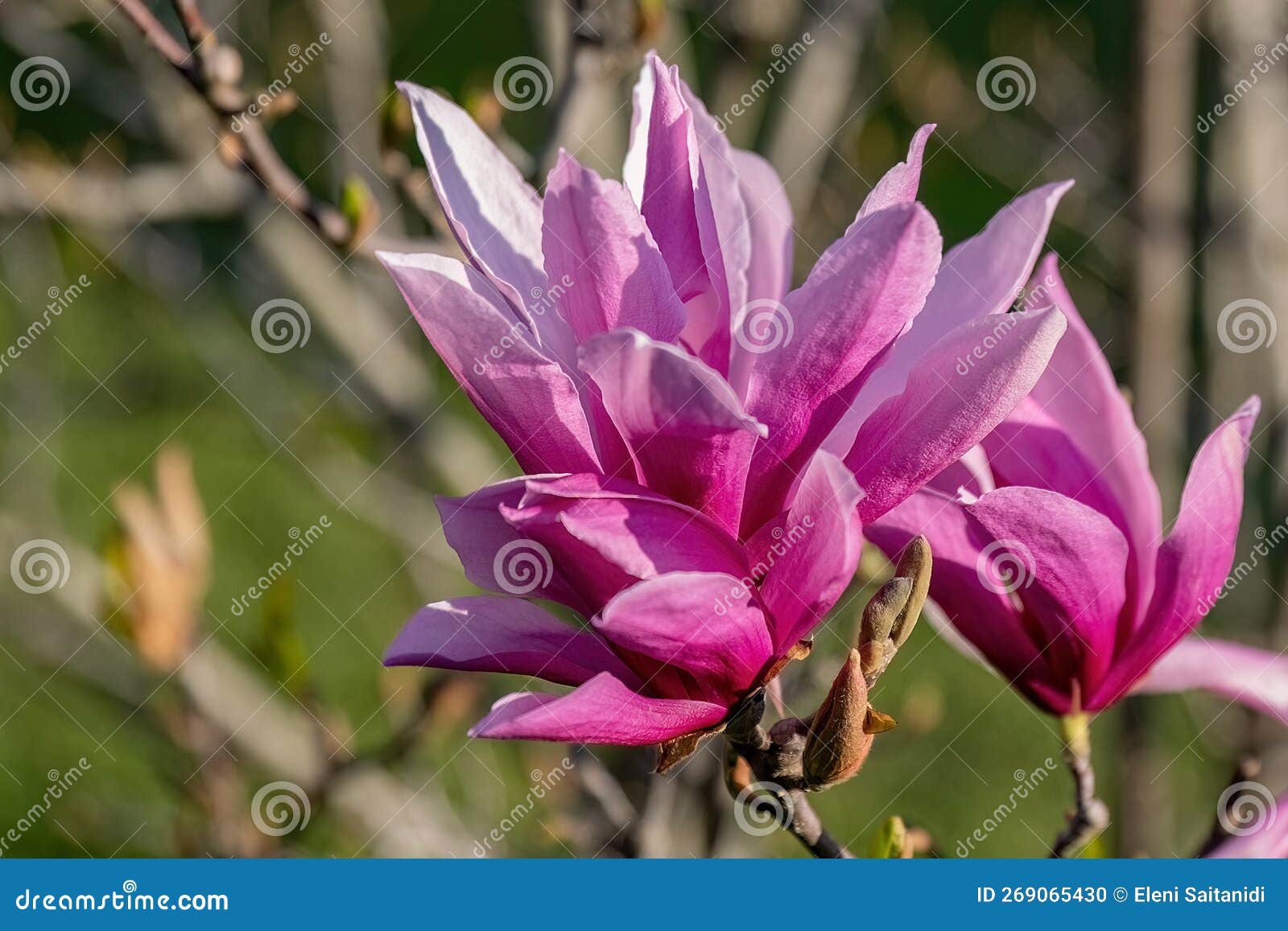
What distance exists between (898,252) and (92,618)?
1.32 m

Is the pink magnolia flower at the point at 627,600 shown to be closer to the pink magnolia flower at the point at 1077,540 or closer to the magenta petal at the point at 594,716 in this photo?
the magenta petal at the point at 594,716

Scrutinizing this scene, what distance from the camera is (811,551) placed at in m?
0.60

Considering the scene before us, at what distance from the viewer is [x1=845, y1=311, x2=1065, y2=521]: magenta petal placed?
595 millimetres

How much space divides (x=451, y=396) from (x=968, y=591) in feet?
4.61

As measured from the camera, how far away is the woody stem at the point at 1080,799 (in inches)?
31.4

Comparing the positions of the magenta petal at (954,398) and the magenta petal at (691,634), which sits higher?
the magenta petal at (954,398)

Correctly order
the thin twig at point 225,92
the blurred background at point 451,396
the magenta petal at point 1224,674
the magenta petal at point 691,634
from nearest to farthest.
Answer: the magenta petal at point 691,634 → the magenta petal at point 1224,674 → the thin twig at point 225,92 → the blurred background at point 451,396

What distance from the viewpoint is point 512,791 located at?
9.03 feet

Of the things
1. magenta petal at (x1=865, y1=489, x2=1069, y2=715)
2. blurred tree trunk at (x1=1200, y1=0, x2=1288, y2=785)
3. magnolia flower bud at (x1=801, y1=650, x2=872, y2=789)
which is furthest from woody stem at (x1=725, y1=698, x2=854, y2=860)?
blurred tree trunk at (x1=1200, y1=0, x2=1288, y2=785)

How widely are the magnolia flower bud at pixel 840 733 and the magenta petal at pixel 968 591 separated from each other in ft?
0.32

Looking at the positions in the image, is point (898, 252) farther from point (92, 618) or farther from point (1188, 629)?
point (92, 618)

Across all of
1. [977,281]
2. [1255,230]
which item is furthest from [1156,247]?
[977,281]

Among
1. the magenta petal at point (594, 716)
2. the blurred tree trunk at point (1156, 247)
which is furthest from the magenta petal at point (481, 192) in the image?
A: the blurred tree trunk at point (1156, 247)

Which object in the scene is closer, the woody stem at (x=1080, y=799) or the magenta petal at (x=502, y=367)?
the magenta petal at (x=502, y=367)
